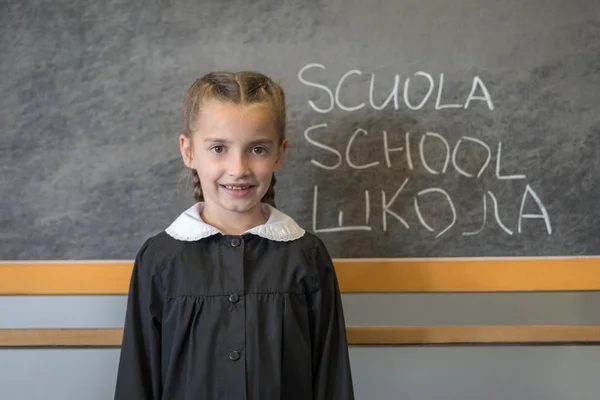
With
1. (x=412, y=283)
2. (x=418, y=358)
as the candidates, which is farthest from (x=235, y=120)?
(x=418, y=358)

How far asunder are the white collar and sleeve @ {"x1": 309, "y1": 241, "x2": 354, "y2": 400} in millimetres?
64

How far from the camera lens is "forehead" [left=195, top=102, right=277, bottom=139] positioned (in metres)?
0.99

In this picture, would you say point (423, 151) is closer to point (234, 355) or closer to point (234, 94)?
point (234, 94)

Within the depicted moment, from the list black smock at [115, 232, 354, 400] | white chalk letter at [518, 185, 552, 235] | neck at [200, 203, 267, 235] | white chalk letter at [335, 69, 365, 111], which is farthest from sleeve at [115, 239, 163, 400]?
white chalk letter at [518, 185, 552, 235]

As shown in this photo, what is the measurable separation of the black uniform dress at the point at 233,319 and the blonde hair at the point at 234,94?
16cm

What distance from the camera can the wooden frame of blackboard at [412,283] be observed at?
1237mm

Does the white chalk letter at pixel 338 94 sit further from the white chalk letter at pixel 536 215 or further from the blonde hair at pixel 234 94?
the white chalk letter at pixel 536 215

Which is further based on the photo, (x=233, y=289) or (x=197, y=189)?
(x=197, y=189)

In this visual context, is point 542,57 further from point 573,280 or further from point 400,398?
point 400,398

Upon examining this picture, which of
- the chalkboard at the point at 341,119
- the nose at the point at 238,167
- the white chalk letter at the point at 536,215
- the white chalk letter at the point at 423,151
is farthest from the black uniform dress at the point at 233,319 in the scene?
the white chalk letter at the point at 536,215

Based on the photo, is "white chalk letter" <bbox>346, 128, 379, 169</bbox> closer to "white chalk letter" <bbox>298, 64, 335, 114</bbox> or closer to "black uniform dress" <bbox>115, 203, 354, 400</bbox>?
Answer: "white chalk letter" <bbox>298, 64, 335, 114</bbox>

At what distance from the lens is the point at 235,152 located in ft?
3.26

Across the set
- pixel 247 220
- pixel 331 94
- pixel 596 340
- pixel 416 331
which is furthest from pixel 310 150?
pixel 596 340

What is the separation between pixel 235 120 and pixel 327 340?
16.6 inches
